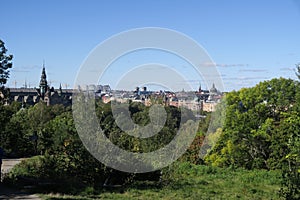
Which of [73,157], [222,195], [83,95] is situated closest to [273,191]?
[222,195]

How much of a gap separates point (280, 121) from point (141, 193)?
13.1m

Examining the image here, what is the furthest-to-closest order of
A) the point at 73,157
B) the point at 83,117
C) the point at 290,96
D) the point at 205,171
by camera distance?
the point at 290,96
the point at 205,171
the point at 83,117
the point at 73,157

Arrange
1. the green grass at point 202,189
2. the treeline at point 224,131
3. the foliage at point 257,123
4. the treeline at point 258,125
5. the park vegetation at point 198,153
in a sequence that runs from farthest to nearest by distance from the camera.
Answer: the foliage at point 257,123, the treeline at point 258,125, the treeline at point 224,131, the park vegetation at point 198,153, the green grass at point 202,189

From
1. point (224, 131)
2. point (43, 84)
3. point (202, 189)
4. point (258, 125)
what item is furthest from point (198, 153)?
point (43, 84)

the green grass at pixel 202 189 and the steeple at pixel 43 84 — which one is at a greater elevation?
the steeple at pixel 43 84

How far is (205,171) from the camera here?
21.3 meters

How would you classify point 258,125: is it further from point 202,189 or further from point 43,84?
point 43,84

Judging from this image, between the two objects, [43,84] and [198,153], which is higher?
[43,84]

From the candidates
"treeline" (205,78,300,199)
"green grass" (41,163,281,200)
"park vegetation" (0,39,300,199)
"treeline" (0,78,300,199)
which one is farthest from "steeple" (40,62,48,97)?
"green grass" (41,163,281,200)

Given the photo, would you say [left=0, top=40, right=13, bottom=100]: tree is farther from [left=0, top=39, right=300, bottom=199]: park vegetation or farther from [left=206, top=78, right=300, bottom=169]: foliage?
[left=206, top=78, right=300, bottom=169]: foliage

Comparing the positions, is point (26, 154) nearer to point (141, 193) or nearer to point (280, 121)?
point (141, 193)

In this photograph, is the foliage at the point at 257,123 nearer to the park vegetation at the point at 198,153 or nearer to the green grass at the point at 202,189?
the park vegetation at the point at 198,153

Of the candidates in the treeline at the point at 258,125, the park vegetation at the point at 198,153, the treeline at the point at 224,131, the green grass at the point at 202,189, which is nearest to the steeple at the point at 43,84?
the park vegetation at the point at 198,153

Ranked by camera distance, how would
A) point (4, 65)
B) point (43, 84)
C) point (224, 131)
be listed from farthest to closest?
point (43, 84) → point (224, 131) → point (4, 65)
